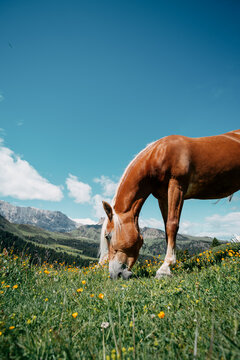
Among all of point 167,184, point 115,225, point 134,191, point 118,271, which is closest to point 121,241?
point 115,225

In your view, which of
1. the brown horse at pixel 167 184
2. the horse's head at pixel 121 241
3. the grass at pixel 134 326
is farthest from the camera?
the brown horse at pixel 167 184

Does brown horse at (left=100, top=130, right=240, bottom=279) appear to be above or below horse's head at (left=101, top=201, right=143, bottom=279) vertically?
above

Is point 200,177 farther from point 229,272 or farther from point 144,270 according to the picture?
point 144,270

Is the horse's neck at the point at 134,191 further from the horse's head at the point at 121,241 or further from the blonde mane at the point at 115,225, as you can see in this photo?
the horse's head at the point at 121,241

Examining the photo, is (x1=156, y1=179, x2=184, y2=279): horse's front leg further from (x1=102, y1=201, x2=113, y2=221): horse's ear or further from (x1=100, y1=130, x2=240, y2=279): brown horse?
(x1=102, y1=201, x2=113, y2=221): horse's ear

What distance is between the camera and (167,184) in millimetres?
5590

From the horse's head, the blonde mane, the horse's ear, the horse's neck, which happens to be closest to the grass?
the horse's head

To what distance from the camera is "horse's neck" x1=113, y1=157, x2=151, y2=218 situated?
5637 millimetres

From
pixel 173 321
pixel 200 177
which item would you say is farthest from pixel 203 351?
pixel 200 177

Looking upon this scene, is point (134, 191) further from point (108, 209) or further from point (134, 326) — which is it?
point (134, 326)

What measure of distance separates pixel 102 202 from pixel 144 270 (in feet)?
9.27

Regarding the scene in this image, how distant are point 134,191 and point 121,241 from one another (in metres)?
1.43

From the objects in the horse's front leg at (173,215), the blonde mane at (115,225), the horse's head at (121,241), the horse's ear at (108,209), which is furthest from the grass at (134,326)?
the horse's ear at (108,209)

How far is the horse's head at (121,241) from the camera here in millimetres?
5133
